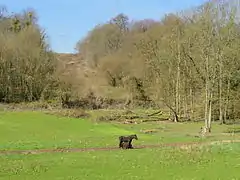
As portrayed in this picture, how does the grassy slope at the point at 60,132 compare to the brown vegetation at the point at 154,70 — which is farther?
the brown vegetation at the point at 154,70

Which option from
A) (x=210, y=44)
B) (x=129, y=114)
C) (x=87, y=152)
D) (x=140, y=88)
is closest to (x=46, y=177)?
(x=87, y=152)

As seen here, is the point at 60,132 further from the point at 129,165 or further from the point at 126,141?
the point at 129,165

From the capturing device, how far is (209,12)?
50.9m

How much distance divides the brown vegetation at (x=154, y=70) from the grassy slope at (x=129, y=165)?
75.4 ft

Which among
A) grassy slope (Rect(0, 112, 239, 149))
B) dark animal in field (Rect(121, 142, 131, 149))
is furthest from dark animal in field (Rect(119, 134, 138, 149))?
grassy slope (Rect(0, 112, 239, 149))

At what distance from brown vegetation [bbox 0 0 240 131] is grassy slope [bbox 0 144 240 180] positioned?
905 inches

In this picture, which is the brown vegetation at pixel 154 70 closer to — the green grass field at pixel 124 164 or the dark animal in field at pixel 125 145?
the dark animal in field at pixel 125 145

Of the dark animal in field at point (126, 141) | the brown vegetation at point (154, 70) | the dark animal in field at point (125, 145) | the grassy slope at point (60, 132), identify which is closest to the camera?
the dark animal in field at point (126, 141)

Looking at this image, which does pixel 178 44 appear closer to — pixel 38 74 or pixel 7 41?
pixel 38 74

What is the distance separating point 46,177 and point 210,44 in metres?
35.0

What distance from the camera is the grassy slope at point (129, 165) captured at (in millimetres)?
19520

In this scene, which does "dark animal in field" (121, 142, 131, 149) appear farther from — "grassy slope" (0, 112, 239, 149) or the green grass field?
"grassy slope" (0, 112, 239, 149)

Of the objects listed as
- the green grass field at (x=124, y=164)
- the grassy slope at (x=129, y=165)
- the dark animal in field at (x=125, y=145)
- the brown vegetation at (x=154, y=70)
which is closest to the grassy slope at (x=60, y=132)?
the dark animal in field at (x=125, y=145)

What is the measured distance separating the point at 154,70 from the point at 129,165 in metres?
53.4
